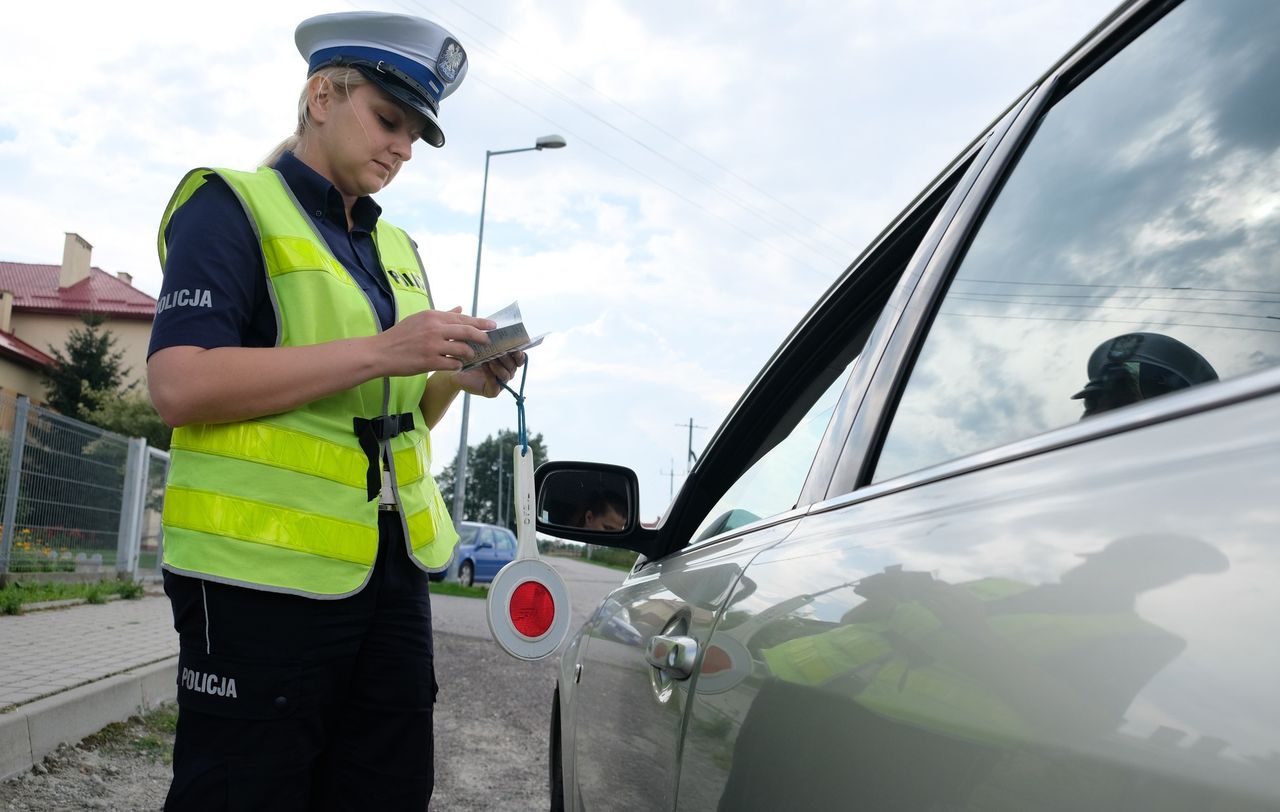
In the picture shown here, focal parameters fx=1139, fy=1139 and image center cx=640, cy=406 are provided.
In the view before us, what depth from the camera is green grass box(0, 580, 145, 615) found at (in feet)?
29.2

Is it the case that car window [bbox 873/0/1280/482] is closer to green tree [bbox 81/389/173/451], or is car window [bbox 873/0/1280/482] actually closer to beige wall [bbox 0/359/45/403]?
green tree [bbox 81/389/173/451]

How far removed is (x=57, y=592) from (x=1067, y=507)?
440 inches

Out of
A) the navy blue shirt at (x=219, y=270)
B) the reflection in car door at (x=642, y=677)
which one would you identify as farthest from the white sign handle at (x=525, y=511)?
the navy blue shirt at (x=219, y=270)

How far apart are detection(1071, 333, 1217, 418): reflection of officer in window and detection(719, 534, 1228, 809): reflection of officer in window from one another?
19cm

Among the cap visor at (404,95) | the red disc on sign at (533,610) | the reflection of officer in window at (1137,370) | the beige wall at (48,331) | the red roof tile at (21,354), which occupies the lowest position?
the red disc on sign at (533,610)

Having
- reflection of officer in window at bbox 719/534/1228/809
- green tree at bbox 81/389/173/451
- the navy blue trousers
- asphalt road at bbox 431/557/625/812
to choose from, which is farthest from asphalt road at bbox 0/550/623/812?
green tree at bbox 81/389/173/451

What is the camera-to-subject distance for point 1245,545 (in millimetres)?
658

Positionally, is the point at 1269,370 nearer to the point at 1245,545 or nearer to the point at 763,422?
the point at 1245,545

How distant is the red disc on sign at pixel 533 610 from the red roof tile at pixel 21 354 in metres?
42.5

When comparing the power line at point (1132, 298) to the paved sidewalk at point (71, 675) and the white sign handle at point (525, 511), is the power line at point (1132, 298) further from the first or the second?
the paved sidewalk at point (71, 675)

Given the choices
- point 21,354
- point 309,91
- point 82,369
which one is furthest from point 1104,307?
point 21,354

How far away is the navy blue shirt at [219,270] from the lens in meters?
1.99

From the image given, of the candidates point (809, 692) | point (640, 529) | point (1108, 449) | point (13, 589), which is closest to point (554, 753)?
point (640, 529)

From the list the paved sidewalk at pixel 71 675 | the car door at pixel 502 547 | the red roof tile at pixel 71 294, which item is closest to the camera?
the paved sidewalk at pixel 71 675
